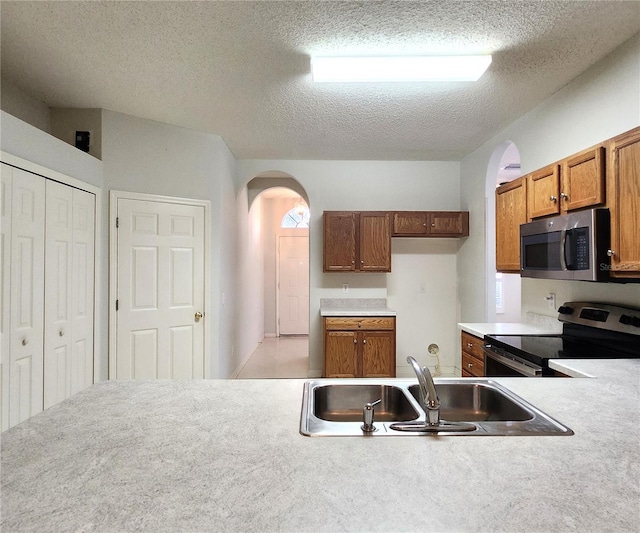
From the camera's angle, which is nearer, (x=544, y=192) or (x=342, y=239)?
(x=544, y=192)

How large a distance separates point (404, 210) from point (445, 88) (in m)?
1.98

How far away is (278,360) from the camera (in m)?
5.41

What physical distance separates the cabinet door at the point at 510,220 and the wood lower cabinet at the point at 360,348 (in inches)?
56.2

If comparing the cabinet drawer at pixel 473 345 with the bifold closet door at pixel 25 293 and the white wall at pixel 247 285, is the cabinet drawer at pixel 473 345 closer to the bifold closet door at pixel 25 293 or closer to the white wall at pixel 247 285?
the white wall at pixel 247 285

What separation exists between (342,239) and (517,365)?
242cm

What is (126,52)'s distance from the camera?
2.21 m

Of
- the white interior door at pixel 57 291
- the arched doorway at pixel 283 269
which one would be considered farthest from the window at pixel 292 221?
the white interior door at pixel 57 291

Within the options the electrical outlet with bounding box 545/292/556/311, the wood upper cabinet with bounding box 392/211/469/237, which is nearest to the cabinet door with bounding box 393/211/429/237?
the wood upper cabinet with bounding box 392/211/469/237

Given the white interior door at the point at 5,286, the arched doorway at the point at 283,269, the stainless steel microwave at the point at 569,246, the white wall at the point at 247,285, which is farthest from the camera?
the arched doorway at the point at 283,269

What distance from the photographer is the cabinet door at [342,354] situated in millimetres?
3967

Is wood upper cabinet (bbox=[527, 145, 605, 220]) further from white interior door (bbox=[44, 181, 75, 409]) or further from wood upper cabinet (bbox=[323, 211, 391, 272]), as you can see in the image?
white interior door (bbox=[44, 181, 75, 409])

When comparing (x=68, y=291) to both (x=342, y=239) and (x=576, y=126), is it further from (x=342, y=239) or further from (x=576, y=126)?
(x=576, y=126)

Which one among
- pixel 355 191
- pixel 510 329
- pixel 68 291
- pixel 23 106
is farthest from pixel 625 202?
pixel 23 106

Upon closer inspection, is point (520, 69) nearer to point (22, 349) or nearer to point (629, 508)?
point (629, 508)
